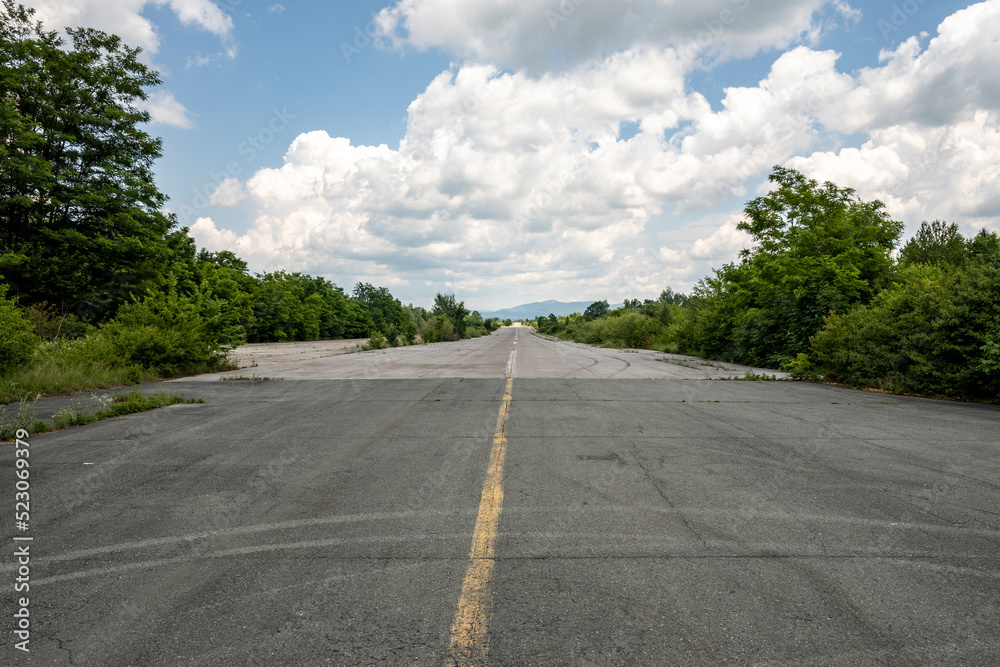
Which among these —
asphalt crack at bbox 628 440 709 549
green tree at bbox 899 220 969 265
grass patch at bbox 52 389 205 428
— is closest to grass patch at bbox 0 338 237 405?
grass patch at bbox 52 389 205 428

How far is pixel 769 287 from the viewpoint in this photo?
22922 millimetres

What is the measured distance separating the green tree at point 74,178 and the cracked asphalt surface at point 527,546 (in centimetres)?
2571

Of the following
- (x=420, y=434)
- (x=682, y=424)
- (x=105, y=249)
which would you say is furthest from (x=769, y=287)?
(x=105, y=249)

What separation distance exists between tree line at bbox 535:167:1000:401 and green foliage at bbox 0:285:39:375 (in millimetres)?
22078

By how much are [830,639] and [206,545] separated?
4.01 metres

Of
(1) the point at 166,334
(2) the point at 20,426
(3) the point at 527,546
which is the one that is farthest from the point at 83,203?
(3) the point at 527,546

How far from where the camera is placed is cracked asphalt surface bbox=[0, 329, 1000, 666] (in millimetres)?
2461

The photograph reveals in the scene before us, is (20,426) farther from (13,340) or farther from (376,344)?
(376,344)

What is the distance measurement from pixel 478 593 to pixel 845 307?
21.8m

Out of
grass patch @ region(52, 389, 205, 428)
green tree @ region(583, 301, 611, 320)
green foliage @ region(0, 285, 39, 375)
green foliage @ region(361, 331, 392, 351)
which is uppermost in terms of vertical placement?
green tree @ region(583, 301, 611, 320)

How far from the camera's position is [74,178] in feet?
90.6

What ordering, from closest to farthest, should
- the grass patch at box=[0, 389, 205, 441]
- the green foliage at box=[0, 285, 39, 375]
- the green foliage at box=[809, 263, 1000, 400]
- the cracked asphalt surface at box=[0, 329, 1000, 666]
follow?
1. the cracked asphalt surface at box=[0, 329, 1000, 666]
2. the grass patch at box=[0, 389, 205, 441]
3. the green foliage at box=[809, 263, 1000, 400]
4. the green foliage at box=[0, 285, 39, 375]

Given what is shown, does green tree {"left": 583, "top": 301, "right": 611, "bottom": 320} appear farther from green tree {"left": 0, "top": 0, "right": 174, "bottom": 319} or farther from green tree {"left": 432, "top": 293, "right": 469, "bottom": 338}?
green tree {"left": 0, "top": 0, "right": 174, "bottom": 319}

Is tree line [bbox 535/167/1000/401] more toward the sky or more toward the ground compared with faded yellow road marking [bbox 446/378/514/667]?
more toward the sky
